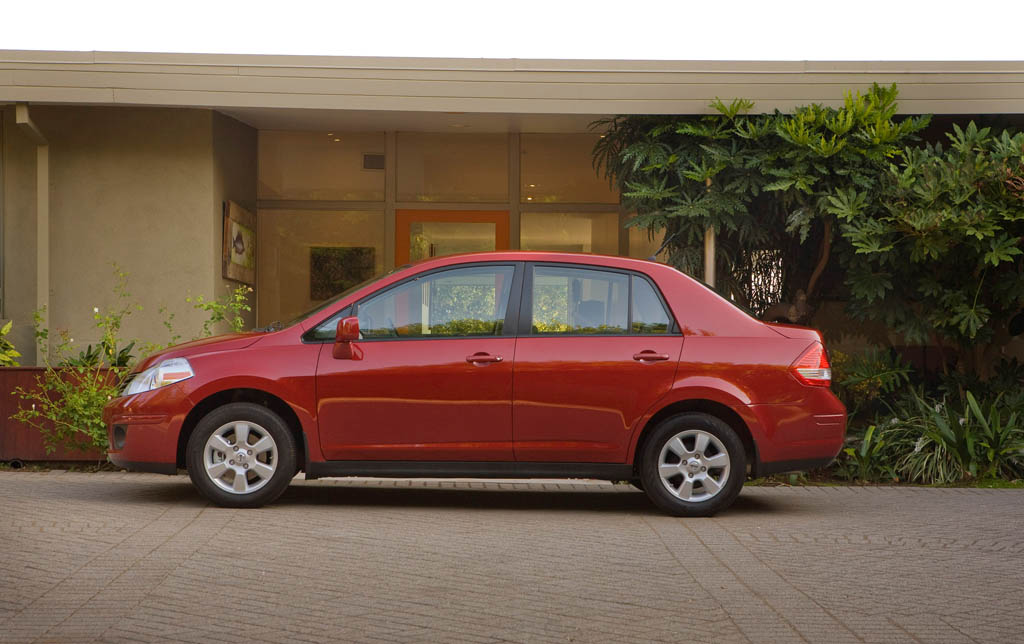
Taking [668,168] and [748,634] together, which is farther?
[668,168]

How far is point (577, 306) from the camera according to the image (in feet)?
27.3

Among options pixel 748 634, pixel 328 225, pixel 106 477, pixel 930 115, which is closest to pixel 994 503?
pixel 930 115

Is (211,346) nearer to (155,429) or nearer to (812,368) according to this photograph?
(155,429)

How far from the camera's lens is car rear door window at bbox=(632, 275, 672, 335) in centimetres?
830

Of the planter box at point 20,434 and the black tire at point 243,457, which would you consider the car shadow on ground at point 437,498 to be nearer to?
the black tire at point 243,457

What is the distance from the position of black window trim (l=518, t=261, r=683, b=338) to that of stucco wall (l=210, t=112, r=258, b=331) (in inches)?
218

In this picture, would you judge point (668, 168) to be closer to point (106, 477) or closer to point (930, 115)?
point (930, 115)

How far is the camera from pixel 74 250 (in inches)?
505

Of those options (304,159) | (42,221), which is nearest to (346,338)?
(42,221)

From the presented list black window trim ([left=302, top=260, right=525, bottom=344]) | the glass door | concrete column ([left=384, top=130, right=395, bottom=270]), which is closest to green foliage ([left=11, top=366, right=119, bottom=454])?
black window trim ([left=302, top=260, right=525, bottom=344])

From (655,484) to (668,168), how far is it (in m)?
4.57

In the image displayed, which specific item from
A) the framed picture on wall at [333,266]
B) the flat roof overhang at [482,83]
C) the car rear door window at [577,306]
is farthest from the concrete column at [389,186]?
the car rear door window at [577,306]

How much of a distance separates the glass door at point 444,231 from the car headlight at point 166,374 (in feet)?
22.1

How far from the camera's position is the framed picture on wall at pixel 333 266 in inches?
583
